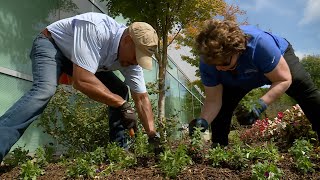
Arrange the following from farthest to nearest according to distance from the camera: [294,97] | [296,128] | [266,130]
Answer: [266,130]
[296,128]
[294,97]

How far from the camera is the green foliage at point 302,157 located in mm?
2969

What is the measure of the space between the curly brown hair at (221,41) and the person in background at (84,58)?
15.3 inches

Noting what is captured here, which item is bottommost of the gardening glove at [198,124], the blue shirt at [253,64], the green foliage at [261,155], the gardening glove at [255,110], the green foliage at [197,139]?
the green foliage at [261,155]

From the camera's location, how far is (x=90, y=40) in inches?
120

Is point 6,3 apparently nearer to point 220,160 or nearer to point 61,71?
point 61,71

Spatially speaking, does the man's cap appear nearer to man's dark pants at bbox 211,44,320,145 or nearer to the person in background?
the person in background

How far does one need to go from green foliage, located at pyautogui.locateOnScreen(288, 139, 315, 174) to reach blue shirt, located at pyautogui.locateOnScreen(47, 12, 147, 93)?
154 cm

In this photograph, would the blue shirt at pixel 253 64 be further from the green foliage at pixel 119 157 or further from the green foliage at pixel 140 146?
the green foliage at pixel 119 157

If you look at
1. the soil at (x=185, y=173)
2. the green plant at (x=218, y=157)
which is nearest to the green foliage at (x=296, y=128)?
the soil at (x=185, y=173)

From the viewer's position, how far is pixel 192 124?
3.26 m

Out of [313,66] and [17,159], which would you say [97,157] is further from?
[313,66]

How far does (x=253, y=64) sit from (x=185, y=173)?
95cm

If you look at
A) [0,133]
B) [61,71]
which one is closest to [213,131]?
[61,71]

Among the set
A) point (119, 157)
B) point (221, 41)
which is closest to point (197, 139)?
point (119, 157)
